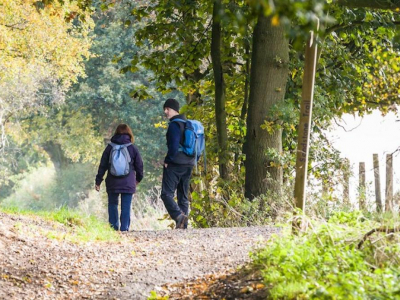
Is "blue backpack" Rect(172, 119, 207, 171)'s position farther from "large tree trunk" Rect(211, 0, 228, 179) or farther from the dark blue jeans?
"large tree trunk" Rect(211, 0, 228, 179)

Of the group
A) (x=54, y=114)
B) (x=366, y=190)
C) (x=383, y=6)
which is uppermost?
(x=54, y=114)

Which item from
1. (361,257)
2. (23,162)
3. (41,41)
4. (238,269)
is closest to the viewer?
(361,257)

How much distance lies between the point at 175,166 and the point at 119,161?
0.88 meters

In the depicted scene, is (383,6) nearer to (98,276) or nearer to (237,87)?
(98,276)

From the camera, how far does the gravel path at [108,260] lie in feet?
22.1

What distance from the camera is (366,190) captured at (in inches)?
487

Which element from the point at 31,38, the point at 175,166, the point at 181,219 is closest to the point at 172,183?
the point at 175,166

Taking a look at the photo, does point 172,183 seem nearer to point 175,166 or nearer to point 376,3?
point 175,166

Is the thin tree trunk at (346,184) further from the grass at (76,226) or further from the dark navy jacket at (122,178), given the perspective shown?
the grass at (76,226)

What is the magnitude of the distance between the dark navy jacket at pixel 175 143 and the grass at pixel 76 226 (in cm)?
129

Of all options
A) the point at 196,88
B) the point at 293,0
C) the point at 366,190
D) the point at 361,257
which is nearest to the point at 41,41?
the point at 196,88

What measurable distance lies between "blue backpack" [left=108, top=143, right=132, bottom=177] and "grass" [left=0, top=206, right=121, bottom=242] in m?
0.75

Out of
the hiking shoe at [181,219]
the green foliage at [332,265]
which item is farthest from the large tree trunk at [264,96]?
the green foliage at [332,265]

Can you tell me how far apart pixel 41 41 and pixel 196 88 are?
39.7ft
